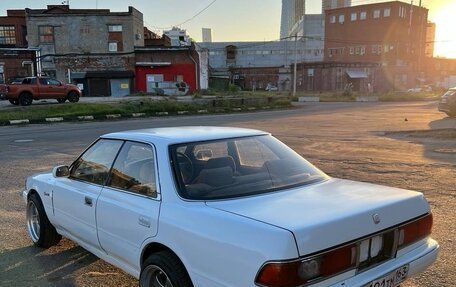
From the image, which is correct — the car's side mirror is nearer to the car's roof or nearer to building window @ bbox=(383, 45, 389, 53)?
the car's roof

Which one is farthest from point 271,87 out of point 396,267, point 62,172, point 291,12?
point 396,267

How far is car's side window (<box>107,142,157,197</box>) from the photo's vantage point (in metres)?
3.30

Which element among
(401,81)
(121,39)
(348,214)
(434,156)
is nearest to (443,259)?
(348,214)

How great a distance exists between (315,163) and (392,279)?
6.90 metres

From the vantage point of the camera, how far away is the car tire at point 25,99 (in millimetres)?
28031

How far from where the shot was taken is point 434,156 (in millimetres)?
10289

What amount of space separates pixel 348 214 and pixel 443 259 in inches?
87.0

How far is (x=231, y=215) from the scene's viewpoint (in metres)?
2.62

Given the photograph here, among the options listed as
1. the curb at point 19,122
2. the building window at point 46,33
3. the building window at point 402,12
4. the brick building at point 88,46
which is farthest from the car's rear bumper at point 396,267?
the building window at point 402,12

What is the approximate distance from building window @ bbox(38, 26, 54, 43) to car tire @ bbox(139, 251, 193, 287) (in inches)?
2025

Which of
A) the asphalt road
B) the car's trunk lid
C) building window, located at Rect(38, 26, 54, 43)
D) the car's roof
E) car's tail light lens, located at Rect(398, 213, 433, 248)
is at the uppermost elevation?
building window, located at Rect(38, 26, 54, 43)

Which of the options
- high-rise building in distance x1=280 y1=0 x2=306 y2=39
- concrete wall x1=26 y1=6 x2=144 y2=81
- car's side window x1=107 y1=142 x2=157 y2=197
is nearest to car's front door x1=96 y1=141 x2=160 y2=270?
car's side window x1=107 y1=142 x2=157 y2=197

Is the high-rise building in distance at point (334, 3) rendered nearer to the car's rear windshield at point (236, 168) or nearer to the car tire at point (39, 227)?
the car tire at point (39, 227)

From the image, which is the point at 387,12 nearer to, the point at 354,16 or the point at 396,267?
the point at 354,16
